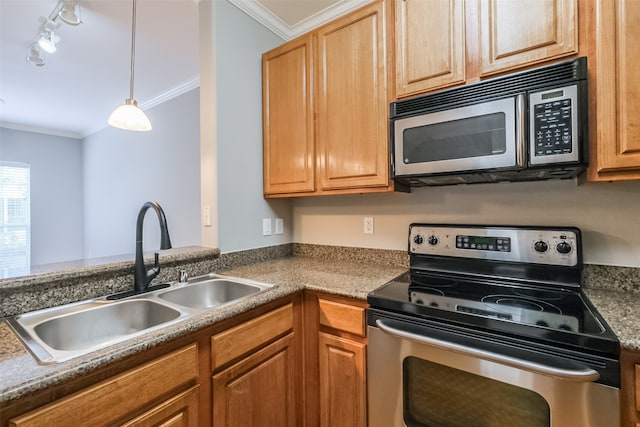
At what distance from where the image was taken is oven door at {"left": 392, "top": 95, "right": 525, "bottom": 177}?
1153mm

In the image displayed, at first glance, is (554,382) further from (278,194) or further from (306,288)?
(278,194)

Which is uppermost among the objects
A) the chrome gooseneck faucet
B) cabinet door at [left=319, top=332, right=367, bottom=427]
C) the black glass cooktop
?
the chrome gooseneck faucet

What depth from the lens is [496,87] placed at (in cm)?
120

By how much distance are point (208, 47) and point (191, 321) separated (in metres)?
1.55

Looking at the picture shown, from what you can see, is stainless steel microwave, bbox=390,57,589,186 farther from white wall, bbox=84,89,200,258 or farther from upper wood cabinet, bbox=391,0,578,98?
white wall, bbox=84,89,200,258

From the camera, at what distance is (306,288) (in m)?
1.41

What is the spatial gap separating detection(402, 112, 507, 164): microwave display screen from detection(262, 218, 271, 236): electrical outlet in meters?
1.05

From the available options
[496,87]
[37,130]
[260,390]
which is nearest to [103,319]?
[260,390]

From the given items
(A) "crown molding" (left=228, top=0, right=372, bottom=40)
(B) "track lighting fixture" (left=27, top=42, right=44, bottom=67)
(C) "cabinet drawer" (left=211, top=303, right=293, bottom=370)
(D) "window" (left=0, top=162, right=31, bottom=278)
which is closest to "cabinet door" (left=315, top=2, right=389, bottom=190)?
(A) "crown molding" (left=228, top=0, right=372, bottom=40)

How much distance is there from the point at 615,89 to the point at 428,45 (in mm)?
739

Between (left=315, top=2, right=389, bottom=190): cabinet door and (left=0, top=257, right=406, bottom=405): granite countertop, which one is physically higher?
(left=315, top=2, right=389, bottom=190): cabinet door

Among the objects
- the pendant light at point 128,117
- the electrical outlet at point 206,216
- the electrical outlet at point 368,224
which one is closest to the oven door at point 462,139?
the electrical outlet at point 368,224

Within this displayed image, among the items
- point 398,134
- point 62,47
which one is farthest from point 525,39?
point 62,47

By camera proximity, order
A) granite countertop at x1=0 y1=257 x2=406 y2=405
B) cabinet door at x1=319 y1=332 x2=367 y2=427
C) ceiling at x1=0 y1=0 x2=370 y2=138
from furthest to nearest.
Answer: ceiling at x1=0 y1=0 x2=370 y2=138, cabinet door at x1=319 y1=332 x2=367 y2=427, granite countertop at x1=0 y1=257 x2=406 y2=405
